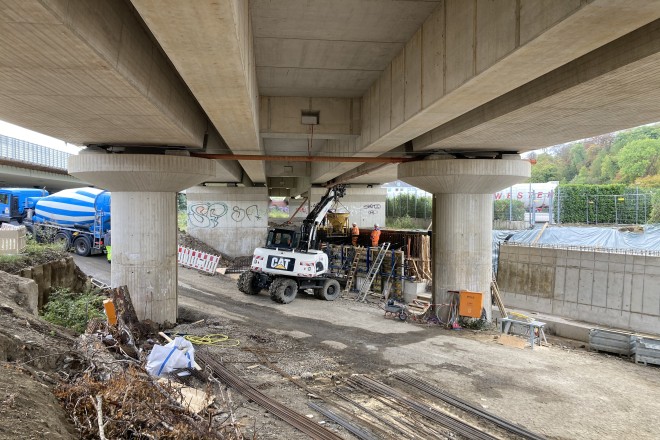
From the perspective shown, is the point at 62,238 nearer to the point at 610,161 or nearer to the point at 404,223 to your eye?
the point at 404,223

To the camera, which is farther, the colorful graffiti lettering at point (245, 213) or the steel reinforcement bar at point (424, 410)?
the colorful graffiti lettering at point (245, 213)

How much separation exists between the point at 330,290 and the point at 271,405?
36.3 feet

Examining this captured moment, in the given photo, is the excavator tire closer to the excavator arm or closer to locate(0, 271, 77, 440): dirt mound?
the excavator arm

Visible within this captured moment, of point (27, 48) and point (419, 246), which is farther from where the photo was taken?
point (419, 246)

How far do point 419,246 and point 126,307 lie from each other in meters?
13.3

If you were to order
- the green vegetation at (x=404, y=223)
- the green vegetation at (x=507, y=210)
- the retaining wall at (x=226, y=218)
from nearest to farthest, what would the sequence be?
1. the retaining wall at (x=226, y=218)
2. the green vegetation at (x=507, y=210)
3. the green vegetation at (x=404, y=223)

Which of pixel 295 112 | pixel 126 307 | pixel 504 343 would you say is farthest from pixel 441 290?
pixel 126 307

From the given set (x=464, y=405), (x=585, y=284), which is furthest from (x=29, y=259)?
(x=585, y=284)

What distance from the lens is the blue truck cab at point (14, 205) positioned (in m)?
25.3

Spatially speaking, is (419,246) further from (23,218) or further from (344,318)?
(23,218)

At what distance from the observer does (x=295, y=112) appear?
12203mm

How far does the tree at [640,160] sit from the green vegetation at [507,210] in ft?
83.0

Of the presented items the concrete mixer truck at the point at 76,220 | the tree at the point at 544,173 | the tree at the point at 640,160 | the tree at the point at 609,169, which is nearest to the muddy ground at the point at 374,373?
the concrete mixer truck at the point at 76,220

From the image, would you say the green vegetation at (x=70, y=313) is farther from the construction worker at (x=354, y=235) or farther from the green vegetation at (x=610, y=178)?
the green vegetation at (x=610, y=178)
